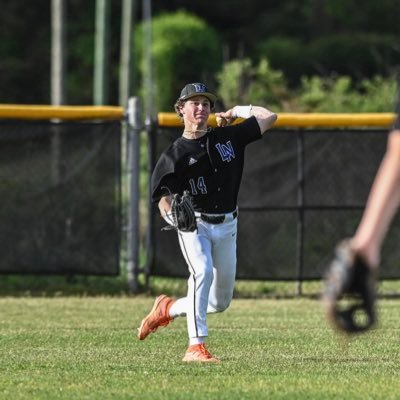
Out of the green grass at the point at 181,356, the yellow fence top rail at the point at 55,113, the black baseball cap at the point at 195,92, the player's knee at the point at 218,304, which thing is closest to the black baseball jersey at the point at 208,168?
the black baseball cap at the point at 195,92

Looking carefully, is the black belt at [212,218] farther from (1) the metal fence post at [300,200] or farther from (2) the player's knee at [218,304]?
(1) the metal fence post at [300,200]

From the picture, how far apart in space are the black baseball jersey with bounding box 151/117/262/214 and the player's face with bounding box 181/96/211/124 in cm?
17

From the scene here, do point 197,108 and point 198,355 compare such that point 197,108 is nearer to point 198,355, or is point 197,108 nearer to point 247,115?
point 247,115

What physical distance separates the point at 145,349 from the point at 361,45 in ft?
109

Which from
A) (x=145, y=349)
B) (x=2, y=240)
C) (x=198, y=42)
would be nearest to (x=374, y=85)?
(x=198, y=42)

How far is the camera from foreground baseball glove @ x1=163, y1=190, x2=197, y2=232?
9430 millimetres

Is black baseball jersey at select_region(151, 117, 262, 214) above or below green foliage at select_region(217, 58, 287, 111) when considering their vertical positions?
above

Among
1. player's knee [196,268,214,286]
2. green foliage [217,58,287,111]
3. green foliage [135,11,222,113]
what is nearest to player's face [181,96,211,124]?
player's knee [196,268,214,286]

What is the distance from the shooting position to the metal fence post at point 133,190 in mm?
15281

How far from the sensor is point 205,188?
32.0 ft

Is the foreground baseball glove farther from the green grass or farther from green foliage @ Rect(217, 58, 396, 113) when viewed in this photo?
green foliage @ Rect(217, 58, 396, 113)

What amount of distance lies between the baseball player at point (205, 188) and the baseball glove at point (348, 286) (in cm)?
333

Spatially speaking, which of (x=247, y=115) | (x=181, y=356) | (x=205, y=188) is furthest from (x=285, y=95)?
(x=181, y=356)

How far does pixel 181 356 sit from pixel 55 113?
5787 millimetres
